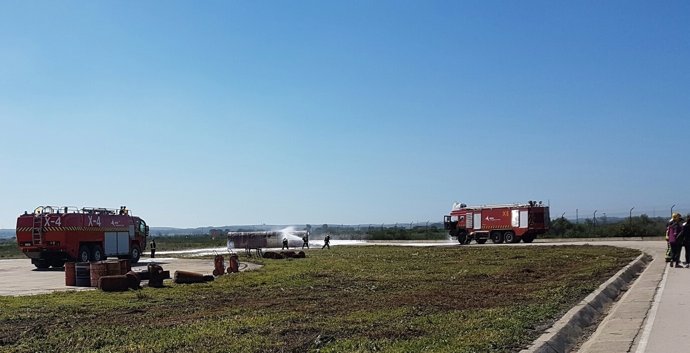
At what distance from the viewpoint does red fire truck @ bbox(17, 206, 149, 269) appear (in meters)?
32.0

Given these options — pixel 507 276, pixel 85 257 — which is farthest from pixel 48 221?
pixel 507 276

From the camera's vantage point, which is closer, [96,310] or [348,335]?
[348,335]

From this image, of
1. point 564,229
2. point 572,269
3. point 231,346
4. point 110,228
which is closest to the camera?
point 231,346

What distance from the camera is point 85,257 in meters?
33.4

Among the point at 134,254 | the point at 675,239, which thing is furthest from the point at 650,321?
the point at 134,254

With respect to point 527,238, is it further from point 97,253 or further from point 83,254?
point 83,254

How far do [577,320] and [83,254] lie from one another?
27.4 meters

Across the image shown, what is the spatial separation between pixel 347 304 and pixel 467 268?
1079 centimetres

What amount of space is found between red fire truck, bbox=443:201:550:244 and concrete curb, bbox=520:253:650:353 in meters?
34.1

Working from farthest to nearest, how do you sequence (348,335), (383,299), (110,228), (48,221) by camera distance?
(110,228), (48,221), (383,299), (348,335)

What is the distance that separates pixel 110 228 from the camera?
118 ft

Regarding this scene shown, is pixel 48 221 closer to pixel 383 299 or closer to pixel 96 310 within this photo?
pixel 96 310

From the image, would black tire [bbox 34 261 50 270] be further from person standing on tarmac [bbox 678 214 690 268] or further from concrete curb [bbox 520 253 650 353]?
person standing on tarmac [bbox 678 214 690 268]

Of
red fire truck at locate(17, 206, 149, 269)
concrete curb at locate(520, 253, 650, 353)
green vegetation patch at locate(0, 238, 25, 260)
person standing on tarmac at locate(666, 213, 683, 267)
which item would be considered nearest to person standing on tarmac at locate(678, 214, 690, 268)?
person standing on tarmac at locate(666, 213, 683, 267)
